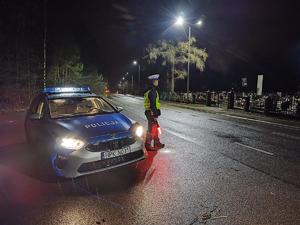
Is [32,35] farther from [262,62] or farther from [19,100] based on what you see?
[262,62]

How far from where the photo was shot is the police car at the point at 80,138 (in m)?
4.81

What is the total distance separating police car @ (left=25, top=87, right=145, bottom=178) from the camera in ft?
15.8

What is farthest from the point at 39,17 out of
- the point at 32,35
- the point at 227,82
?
the point at 227,82

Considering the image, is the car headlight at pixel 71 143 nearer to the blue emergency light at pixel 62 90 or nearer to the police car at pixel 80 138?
the police car at pixel 80 138

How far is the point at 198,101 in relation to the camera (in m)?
30.1

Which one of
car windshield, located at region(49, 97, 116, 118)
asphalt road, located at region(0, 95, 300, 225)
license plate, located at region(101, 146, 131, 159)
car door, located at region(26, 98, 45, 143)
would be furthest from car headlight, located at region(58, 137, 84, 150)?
car windshield, located at region(49, 97, 116, 118)

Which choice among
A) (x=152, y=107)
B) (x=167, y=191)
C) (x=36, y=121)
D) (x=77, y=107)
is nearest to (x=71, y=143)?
(x=36, y=121)

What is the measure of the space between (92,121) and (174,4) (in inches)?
1224

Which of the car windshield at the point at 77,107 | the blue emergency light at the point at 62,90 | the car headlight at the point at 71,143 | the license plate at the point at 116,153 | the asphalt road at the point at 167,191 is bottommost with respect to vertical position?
the asphalt road at the point at 167,191

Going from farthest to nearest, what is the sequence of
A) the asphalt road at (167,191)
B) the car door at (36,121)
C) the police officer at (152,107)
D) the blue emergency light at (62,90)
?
the police officer at (152,107), the blue emergency light at (62,90), the car door at (36,121), the asphalt road at (167,191)

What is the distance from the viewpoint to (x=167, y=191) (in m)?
4.81

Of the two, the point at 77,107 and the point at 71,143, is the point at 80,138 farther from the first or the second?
the point at 77,107

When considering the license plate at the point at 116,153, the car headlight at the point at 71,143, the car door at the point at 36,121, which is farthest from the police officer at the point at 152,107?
the car headlight at the point at 71,143

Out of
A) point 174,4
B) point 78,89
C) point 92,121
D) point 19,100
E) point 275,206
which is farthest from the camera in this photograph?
point 174,4
